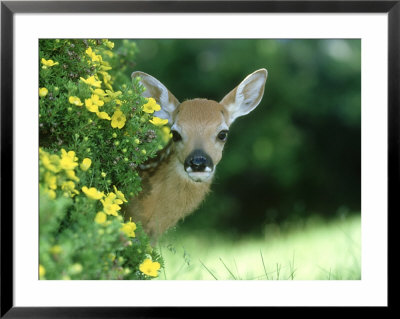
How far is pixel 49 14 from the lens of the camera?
3369 mm

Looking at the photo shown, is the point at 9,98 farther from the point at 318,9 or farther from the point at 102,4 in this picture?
the point at 318,9

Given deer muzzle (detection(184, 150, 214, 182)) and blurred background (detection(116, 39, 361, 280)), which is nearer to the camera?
deer muzzle (detection(184, 150, 214, 182))

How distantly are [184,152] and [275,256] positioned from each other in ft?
3.01

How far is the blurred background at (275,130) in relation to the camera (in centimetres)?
602

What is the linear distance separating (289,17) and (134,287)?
1.65 m

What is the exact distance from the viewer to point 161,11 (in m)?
3.35

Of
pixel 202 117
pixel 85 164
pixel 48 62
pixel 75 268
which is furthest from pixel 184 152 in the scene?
pixel 75 268

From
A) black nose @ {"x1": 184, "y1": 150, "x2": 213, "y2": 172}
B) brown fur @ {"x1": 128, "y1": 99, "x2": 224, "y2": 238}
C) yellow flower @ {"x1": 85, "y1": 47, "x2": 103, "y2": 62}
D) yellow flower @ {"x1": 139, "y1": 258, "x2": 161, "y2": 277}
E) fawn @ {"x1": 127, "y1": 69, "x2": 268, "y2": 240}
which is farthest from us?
brown fur @ {"x1": 128, "y1": 99, "x2": 224, "y2": 238}

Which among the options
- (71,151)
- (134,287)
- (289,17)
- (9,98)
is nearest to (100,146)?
(71,151)

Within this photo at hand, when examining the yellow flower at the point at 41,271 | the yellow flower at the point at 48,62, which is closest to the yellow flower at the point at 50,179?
the yellow flower at the point at 41,271

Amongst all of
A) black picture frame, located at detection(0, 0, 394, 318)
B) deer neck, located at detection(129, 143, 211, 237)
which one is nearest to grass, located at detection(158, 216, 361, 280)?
deer neck, located at detection(129, 143, 211, 237)

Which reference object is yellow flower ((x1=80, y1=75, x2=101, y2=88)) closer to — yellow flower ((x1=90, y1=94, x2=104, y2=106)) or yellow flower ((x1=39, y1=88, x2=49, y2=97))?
yellow flower ((x1=90, y1=94, x2=104, y2=106))

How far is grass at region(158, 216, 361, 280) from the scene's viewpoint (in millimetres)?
3721

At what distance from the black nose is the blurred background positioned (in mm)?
1774
